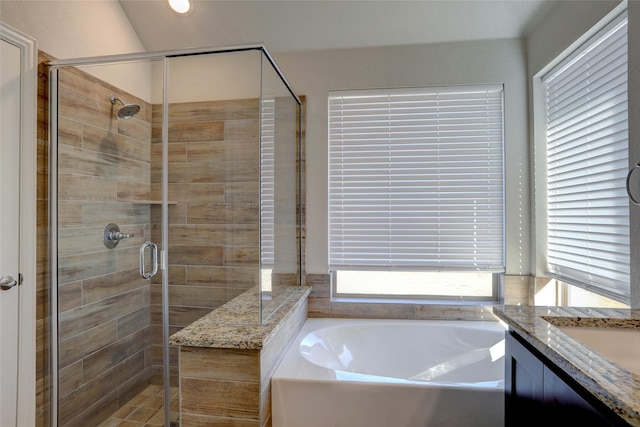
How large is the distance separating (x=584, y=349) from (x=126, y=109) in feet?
7.80

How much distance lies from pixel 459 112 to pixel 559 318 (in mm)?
1527

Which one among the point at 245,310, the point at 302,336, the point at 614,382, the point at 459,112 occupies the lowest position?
the point at 302,336

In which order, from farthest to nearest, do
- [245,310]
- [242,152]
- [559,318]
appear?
[242,152]
[245,310]
[559,318]

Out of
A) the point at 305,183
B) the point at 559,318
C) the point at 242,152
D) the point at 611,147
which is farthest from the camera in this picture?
the point at 305,183

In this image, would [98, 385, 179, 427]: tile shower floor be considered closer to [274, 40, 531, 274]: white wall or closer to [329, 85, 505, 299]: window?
[274, 40, 531, 274]: white wall

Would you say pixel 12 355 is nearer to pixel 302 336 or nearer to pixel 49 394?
pixel 49 394

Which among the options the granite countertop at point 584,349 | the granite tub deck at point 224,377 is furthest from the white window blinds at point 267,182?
the granite countertop at point 584,349

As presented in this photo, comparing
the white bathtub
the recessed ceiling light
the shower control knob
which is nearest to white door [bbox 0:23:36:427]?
the shower control knob

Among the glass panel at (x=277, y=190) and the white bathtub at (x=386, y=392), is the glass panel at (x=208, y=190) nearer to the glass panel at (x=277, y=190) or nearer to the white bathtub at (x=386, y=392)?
the glass panel at (x=277, y=190)

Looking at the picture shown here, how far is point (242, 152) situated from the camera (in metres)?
1.88

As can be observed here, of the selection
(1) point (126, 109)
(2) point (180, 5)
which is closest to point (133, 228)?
(1) point (126, 109)

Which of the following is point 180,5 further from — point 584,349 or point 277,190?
point 584,349

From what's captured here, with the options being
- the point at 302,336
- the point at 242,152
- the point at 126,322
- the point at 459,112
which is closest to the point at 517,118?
the point at 459,112

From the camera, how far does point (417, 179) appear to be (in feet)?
7.46
